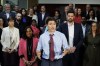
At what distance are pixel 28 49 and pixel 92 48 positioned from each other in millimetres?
1390

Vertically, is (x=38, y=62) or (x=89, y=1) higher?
(x=89, y=1)

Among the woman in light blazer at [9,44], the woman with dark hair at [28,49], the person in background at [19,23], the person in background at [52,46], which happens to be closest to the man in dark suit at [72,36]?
the woman with dark hair at [28,49]

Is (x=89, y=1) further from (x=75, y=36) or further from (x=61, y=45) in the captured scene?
(x=61, y=45)

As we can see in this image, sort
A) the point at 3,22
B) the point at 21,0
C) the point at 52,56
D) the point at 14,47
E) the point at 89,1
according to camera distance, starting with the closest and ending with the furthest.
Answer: the point at 52,56 < the point at 14,47 < the point at 3,22 < the point at 89,1 < the point at 21,0

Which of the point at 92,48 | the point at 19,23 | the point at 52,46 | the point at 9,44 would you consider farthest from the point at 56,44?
the point at 19,23

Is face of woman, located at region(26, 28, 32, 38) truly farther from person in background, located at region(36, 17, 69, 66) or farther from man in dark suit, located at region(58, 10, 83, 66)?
person in background, located at region(36, 17, 69, 66)

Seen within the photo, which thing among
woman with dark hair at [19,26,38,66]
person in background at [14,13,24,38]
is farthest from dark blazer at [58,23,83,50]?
person in background at [14,13,24,38]

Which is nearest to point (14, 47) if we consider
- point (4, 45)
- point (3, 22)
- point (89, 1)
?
point (4, 45)

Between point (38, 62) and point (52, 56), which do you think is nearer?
point (52, 56)

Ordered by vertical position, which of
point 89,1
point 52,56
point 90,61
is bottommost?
point 90,61

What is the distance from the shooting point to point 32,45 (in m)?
6.30

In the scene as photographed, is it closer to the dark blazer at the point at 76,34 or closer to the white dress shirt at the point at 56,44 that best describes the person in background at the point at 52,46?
the white dress shirt at the point at 56,44

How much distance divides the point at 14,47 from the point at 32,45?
1197mm

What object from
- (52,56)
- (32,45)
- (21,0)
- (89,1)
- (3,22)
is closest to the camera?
(52,56)
